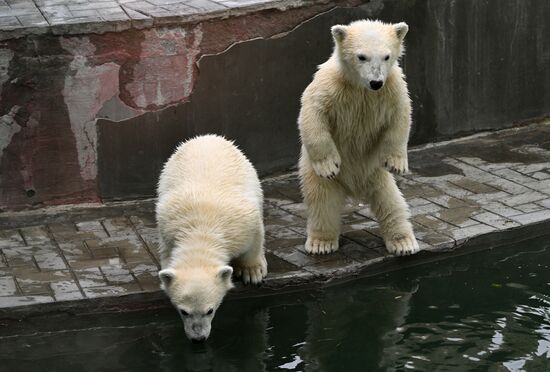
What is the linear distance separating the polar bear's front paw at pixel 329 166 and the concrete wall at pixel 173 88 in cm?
144

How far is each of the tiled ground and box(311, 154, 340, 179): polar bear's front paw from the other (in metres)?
0.57

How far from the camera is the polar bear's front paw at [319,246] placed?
695cm

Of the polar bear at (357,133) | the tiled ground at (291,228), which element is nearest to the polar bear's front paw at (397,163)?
the polar bear at (357,133)

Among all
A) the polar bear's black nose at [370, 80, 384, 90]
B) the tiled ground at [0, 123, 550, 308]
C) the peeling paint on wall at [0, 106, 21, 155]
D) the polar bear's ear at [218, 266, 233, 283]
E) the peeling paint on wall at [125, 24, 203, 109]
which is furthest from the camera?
the peeling paint on wall at [125, 24, 203, 109]

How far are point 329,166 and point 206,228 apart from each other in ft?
3.20

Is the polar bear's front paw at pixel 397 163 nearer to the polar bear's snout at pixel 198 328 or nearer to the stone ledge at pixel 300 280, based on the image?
the stone ledge at pixel 300 280

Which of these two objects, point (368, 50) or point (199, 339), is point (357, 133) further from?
point (199, 339)

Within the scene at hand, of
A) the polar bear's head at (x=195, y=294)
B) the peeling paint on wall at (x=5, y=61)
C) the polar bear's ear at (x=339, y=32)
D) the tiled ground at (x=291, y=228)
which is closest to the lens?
the polar bear's head at (x=195, y=294)

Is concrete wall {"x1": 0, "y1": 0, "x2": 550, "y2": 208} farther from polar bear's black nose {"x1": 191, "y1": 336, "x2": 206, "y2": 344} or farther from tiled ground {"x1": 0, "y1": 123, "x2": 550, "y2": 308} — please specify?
polar bear's black nose {"x1": 191, "y1": 336, "x2": 206, "y2": 344}

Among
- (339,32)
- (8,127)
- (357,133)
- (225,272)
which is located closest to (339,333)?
(225,272)

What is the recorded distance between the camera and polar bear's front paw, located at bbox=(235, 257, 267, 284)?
645 cm

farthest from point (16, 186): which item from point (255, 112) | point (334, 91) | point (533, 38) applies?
point (533, 38)

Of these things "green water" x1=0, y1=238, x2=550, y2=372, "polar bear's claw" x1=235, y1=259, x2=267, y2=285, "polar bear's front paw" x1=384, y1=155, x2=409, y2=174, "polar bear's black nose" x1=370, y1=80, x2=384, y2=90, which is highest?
"polar bear's black nose" x1=370, y1=80, x2=384, y2=90

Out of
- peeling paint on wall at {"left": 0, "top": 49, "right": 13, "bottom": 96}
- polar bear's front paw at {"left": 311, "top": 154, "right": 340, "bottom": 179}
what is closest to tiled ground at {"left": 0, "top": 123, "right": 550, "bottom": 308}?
polar bear's front paw at {"left": 311, "top": 154, "right": 340, "bottom": 179}
